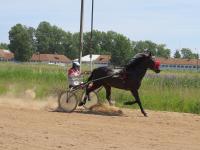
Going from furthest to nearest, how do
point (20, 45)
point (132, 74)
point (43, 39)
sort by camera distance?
point (43, 39) < point (20, 45) < point (132, 74)

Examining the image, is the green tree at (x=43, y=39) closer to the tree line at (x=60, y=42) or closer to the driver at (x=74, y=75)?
the tree line at (x=60, y=42)

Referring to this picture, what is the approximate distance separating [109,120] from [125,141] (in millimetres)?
4682

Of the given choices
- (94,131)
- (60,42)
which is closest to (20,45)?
(60,42)

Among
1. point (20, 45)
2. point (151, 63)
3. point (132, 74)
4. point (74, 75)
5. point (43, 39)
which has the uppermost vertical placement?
point (43, 39)

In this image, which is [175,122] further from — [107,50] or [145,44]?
[145,44]

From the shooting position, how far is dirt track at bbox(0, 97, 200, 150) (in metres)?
12.0

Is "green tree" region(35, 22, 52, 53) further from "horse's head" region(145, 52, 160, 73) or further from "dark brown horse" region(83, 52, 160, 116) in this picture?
"horse's head" region(145, 52, 160, 73)

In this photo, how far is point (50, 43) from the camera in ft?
529

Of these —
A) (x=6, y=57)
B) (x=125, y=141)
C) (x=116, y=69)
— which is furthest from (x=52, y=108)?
(x=6, y=57)

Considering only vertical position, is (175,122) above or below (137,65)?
below

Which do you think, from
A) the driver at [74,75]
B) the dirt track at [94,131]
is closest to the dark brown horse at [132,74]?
the driver at [74,75]

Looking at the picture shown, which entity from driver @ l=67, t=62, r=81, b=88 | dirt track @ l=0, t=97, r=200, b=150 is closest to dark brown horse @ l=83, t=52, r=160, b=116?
driver @ l=67, t=62, r=81, b=88

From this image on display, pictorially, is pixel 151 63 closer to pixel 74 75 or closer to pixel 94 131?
pixel 74 75

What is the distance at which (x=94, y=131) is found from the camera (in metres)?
14.3
